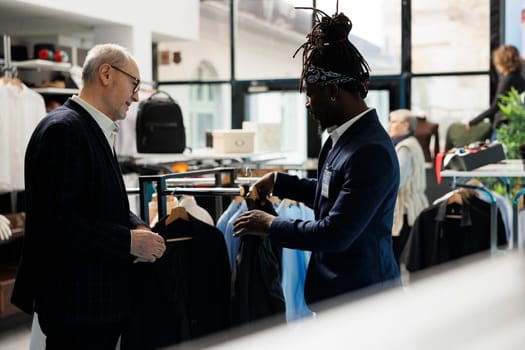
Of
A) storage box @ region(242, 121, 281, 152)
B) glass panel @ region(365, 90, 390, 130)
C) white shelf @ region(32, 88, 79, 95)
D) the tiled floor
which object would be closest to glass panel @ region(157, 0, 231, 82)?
glass panel @ region(365, 90, 390, 130)

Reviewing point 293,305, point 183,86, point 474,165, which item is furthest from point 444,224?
point 183,86

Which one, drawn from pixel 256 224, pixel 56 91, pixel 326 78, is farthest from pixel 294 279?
pixel 56 91

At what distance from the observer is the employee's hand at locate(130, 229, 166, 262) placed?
2.17m

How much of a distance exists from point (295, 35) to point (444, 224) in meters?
5.83

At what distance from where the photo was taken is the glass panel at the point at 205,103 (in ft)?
31.6

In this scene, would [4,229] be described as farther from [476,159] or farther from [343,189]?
→ [343,189]

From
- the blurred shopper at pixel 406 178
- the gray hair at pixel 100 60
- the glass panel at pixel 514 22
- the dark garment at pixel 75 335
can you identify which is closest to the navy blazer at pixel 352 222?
the dark garment at pixel 75 335

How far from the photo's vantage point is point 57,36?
8086mm

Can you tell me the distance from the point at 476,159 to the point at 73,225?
255 centimetres

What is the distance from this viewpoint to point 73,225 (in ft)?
6.77

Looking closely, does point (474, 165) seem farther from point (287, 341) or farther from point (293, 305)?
point (287, 341)

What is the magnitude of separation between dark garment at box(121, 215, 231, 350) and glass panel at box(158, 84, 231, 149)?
703 centimetres

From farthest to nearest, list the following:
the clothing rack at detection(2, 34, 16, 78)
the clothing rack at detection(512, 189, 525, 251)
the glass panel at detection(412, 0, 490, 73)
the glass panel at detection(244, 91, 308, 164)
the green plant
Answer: the glass panel at detection(244, 91, 308, 164) → the glass panel at detection(412, 0, 490, 73) → the green plant → the clothing rack at detection(2, 34, 16, 78) → the clothing rack at detection(512, 189, 525, 251)

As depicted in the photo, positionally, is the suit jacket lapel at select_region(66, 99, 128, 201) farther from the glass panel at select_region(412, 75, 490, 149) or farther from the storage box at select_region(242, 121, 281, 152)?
the glass panel at select_region(412, 75, 490, 149)
